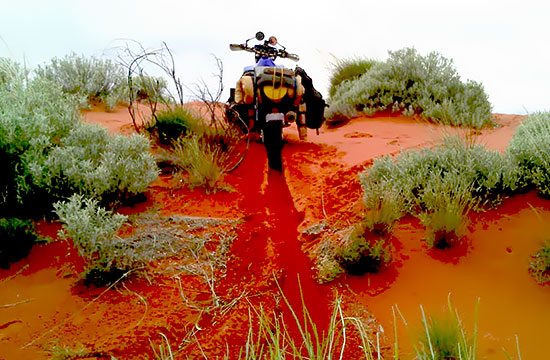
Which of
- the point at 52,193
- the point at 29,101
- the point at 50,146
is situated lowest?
the point at 52,193

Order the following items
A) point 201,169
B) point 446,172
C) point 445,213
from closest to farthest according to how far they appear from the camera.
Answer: point 445,213, point 446,172, point 201,169

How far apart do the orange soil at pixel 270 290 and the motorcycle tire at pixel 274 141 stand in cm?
124

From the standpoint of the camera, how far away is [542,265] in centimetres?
329

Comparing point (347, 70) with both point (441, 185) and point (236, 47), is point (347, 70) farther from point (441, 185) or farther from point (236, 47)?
point (441, 185)

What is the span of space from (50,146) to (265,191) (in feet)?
7.70

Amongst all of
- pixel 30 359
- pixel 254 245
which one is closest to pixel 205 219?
pixel 254 245

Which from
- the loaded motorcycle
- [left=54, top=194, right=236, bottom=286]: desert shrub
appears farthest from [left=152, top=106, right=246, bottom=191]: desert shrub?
[left=54, top=194, right=236, bottom=286]: desert shrub

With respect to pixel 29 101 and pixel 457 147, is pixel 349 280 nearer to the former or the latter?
pixel 457 147

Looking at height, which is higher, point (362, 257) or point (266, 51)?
point (266, 51)

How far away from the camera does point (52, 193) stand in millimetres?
4355

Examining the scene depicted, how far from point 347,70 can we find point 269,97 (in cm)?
690

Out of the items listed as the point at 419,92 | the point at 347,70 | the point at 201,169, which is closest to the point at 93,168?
the point at 201,169

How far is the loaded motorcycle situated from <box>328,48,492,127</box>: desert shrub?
2.69 metres

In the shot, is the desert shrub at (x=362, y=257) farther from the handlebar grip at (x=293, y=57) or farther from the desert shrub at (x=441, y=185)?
the handlebar grip at (x=293, y=57)
